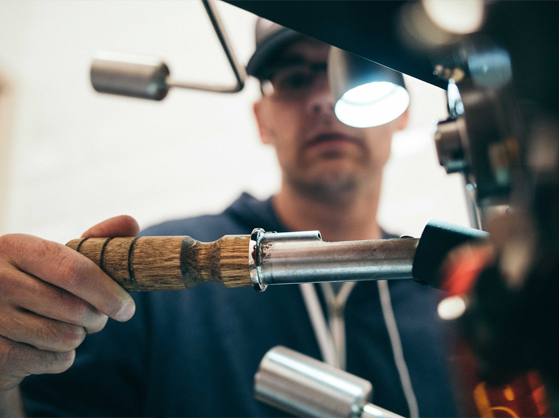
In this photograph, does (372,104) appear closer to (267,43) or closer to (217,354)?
(267,43)

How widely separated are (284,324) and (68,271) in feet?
1.64

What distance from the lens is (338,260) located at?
0.19 meters

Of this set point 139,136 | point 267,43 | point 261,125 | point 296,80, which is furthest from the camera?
point 139,136

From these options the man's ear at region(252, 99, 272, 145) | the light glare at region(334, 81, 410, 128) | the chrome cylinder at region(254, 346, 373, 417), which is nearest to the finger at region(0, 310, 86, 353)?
the chrome cylinder at region(254, 346, 373, 417)

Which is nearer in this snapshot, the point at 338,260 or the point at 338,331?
the point at 338,260

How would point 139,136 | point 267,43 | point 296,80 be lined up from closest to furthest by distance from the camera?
point 267,43, point 296,80, point 139,136

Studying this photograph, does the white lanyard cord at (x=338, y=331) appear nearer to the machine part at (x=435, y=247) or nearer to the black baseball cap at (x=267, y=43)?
the black baseball cap at (x=267, y=43)

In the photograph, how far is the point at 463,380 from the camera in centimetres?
15

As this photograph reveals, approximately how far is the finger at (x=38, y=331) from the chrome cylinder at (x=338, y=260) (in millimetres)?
164

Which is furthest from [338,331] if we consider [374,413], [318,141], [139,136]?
[139,136]

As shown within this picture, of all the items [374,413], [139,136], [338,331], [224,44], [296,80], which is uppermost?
[139,136]

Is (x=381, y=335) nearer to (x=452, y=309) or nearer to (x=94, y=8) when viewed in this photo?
(x=452, y=309)

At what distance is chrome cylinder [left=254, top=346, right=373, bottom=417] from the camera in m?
0.25

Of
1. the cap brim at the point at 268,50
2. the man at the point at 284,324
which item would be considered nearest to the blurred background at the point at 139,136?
the man at the point at 284,324
